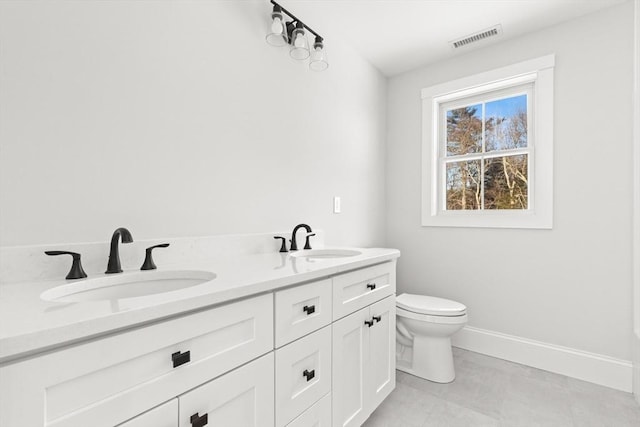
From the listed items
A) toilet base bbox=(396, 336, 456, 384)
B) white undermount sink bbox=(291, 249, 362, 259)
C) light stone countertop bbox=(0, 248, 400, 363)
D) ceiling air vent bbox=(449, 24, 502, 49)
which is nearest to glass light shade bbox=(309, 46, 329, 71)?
white undermount sink bbox=(291, 249, 362, 259)

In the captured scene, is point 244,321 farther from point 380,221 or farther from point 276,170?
point 380,221

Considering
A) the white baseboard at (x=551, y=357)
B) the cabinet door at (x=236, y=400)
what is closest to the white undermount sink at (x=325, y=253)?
the cabinet door at (x=236, y=400)

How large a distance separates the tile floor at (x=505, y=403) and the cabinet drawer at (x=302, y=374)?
0.66m

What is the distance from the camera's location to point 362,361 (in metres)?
1.36

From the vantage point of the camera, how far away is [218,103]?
55.8 inches

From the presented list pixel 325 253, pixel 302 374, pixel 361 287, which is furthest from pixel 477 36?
pixel 302 374

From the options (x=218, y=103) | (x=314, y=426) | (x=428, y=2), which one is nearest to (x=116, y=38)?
(x=218, y=103)

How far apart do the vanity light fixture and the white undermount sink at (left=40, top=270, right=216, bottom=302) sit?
1.29 m

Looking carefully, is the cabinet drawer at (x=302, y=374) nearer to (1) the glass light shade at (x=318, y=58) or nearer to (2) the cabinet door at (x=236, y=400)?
(2) the cabinet door at (x=236, y=400)

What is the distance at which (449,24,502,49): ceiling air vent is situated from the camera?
2105 mm

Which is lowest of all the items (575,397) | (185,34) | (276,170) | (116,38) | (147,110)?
(575,397)

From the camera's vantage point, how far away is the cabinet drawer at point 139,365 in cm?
50

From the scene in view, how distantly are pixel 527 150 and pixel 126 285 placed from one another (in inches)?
104

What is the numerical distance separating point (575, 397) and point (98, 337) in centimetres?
241
